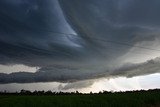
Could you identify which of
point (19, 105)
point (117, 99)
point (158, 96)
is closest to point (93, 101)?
point (117, 99)

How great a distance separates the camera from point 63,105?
48.3m

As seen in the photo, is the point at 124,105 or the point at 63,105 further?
the point at 124,105

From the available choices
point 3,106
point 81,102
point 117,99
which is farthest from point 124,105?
point 3,106

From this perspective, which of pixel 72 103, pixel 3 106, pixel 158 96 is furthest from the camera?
pixel 158 96

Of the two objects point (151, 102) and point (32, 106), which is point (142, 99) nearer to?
point (151, 102)

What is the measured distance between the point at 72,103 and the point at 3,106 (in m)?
12.3

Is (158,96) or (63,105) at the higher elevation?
(158,96)

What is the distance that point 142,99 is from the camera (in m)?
65.8

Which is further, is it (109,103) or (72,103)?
(109,103)

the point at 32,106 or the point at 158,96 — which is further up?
the point at 158,96

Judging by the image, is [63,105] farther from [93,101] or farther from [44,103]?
[93,101]

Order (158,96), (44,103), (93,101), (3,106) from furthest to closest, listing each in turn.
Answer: (158,96) < (93,101) < (44,103) < (3,106)

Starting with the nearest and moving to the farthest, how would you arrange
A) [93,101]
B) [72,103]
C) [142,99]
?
[72,103] → [93,101] → [142,99]

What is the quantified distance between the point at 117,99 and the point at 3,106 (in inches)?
963
